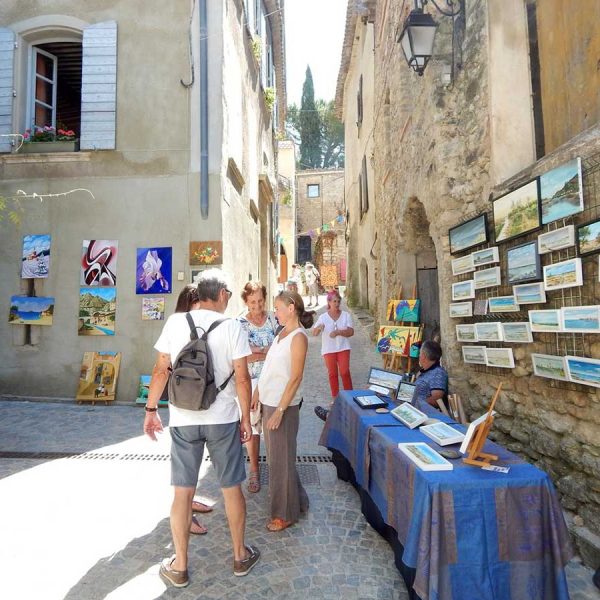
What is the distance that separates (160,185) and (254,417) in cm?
452

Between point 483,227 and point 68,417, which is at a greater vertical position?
point 483,227

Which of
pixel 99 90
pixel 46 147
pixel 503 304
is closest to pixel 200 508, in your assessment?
pixel 503 304

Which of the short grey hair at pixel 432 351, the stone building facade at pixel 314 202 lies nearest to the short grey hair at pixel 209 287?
the short grey hair at pixel 432 351

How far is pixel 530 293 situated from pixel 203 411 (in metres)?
2.58

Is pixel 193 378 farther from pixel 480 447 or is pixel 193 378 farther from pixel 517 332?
pixel 517 332

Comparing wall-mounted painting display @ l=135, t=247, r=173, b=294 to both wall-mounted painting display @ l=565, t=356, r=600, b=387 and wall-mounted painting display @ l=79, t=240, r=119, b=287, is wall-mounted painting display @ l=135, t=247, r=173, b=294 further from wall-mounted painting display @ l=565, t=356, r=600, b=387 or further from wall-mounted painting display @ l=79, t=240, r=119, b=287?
wall-mounted painting display @ l=565, t=356, r=600, b=387

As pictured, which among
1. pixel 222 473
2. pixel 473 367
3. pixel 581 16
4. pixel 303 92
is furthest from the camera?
pixel 303 92

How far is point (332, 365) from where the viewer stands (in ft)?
19.1

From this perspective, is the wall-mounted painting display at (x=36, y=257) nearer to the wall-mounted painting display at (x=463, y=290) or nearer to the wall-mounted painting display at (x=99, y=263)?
the wall-mounted painting display at (x=99, y=263)

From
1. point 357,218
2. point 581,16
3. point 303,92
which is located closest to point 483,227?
point 581,16

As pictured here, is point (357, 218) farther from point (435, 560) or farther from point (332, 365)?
point (435, 560)

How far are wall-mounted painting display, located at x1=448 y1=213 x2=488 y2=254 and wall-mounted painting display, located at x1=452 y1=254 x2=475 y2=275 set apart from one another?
0.32ft

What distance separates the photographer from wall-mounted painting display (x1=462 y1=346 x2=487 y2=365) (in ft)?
13.1

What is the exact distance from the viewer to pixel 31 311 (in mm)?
6805
